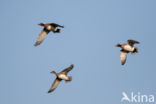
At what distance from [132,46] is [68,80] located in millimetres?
5770

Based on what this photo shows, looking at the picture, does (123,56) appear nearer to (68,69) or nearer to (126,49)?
(126,49)

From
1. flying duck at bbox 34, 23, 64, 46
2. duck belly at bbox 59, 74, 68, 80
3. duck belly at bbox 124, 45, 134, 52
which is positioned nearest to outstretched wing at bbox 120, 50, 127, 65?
duck belly at bbox 124, 45, 134, 52

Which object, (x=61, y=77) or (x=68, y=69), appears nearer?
(x=68, y=69)

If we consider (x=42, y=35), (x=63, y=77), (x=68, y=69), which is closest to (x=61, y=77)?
(x=63, y=77)

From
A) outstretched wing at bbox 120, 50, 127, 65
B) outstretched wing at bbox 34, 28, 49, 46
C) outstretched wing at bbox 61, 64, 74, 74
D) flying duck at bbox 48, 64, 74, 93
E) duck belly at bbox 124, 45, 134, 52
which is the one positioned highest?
outstretched wing at bbox 34, 28, 49, 46

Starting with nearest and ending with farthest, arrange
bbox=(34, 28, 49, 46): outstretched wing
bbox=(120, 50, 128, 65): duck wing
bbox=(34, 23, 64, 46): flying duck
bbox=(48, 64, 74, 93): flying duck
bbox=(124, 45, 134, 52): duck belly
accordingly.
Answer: bbox=(124, 45, 134, 52): duck belly → bbox=(48, 64, 74, 93): flying duck → bbox=(34, 23, 64, 46): flying duck → bbox=(120, 50, 128, 65): duck wing → bbox=(34, 28, 49, 46): outstretched wing

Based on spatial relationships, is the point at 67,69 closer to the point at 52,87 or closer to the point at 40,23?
the point at 52,87

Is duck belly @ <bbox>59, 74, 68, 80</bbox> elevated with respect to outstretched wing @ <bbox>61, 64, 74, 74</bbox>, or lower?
lower

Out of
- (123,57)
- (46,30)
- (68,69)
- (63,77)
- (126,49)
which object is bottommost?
(63,77)

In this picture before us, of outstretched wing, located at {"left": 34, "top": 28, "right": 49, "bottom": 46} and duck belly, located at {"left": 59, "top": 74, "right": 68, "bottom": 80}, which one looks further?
outstretched wing, located at {"left": 34, "top": 28, "right": 49, "bottom": 46}

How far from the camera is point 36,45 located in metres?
35.4

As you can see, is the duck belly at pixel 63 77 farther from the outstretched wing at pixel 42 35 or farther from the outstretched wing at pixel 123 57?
the outstretched wing at pixel 123 57

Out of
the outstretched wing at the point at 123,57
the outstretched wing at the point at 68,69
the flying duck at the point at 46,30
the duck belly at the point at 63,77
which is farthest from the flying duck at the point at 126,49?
the flying duck at the point at 46,30

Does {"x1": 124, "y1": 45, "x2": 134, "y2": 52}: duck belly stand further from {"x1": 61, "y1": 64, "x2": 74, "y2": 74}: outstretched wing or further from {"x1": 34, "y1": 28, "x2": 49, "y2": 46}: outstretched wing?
{"x1": 34, "y1": 28, "x2": 49, "y2": 46}: outstretched wing
